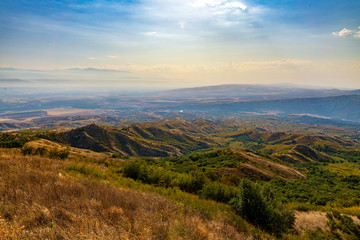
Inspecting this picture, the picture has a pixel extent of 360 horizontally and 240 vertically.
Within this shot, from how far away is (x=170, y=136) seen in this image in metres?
166

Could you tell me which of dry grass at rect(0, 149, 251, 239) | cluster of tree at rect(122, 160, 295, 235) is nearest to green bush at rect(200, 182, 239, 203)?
cluster of tree at rect(122, 160, 295, 235)

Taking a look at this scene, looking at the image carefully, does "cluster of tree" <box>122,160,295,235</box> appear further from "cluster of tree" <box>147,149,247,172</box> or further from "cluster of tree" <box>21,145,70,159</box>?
"cluster of tree" <box>147,149,247,172</box>

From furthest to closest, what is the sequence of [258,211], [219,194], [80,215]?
[219,194]
[258,211]
[80,215]

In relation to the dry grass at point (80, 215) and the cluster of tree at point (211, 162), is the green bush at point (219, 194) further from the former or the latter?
the cluster of tree at point (211, 162)

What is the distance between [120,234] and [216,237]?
3.68 m

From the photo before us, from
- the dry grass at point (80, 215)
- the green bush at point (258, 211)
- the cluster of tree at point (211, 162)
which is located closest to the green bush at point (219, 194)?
the green bush at point (258, 211)

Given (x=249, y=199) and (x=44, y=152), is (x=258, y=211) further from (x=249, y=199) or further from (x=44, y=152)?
(x=44, y=152)

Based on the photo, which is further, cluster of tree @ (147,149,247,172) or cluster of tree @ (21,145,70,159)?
cluster of tree @ (147,149,247,172)

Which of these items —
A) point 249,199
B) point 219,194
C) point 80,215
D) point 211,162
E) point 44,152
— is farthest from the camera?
point 211,162

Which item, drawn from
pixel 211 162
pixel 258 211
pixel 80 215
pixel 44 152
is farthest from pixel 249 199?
pixel 211 162

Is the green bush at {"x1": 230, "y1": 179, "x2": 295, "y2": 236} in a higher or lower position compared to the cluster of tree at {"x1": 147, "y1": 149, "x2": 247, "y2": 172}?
higher

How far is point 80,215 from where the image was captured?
19.2 ft

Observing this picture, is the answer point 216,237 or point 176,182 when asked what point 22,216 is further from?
point 176,182

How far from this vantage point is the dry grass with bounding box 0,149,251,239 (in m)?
4.94
